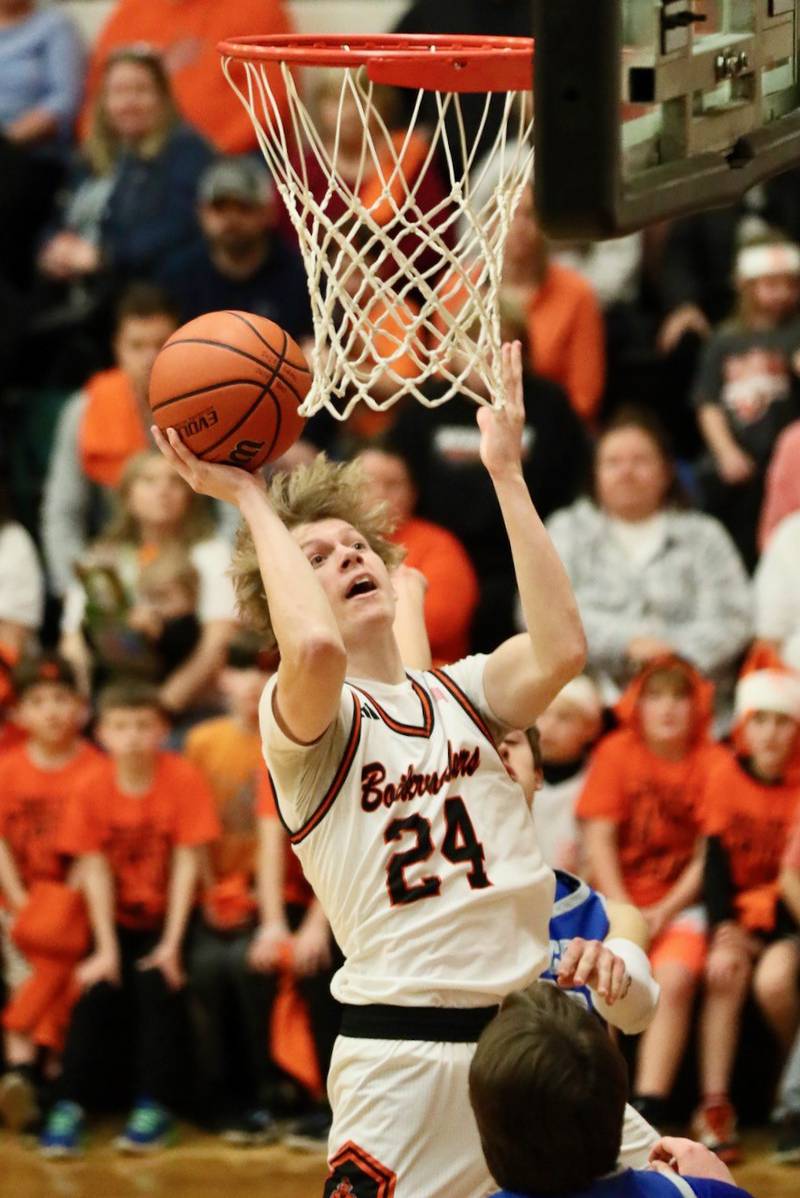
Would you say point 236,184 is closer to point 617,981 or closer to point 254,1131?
point 254,1131

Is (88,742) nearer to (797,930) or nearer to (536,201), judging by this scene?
(797,930)

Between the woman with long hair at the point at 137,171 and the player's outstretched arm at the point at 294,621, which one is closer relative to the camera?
the player's outstretched arm at the point at 294,621

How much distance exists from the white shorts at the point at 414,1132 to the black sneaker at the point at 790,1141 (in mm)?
2876

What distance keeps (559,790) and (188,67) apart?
4131 mm

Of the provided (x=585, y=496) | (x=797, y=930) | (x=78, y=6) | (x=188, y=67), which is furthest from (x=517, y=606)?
(x=78, y=6)

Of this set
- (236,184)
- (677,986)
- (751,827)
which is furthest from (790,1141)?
(236,184)

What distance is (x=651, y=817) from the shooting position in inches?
281

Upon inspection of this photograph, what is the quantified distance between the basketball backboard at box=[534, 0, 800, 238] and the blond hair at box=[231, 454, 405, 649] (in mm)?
1037

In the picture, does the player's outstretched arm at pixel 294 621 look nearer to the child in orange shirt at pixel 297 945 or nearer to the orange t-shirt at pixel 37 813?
the child in orange shirt at pixel 297 945

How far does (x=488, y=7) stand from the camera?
28.6 ft

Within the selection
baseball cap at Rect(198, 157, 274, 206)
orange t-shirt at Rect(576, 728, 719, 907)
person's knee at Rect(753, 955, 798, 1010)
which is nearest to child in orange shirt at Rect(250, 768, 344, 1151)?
orange t-shirt at Rect(576, 728, 719, 907)

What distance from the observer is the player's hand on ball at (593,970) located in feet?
13.0

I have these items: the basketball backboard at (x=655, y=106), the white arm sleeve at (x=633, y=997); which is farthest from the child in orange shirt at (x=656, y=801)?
the basketball backboard at (x=655, y=106)

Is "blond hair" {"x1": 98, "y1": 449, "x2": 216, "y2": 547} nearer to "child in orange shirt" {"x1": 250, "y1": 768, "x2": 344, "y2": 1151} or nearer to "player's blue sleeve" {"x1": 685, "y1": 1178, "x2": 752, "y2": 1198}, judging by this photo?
"child in orange shirt" {"x1": 250, "y1": 768, "x2": 344, "y2": 1151}
